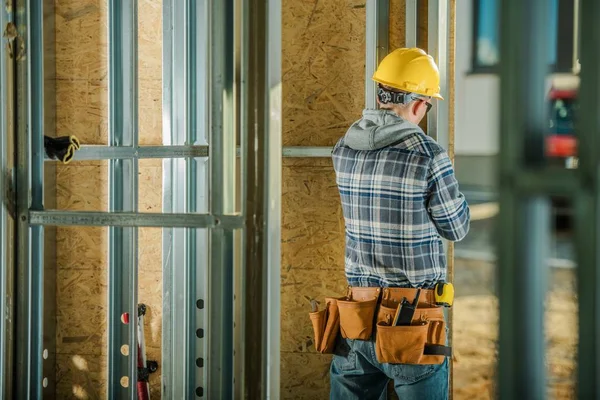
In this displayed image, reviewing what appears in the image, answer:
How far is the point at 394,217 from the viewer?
2.55 metres

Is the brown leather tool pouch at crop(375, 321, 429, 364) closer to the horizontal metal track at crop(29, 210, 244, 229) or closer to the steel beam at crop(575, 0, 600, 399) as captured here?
the horizontal metal track at crop(29, 210, 244, 229)

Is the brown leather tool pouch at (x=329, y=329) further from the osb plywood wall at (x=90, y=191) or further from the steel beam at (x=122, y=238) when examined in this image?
the osb plywood wall at (x=90, y=191)

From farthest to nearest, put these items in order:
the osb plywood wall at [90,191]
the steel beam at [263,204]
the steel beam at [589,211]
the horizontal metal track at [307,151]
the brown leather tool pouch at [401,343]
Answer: the osb plywood wall at [90,191] → the horizontal metal track at [307,151] → the brown leather tool pouch at [401,343] → the steel beam at [263,204] → the steel beam at [589,211]

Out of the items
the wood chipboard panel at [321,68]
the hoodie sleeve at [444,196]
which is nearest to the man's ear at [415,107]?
the hoodie sleeve at [444,196]

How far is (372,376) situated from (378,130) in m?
0.90

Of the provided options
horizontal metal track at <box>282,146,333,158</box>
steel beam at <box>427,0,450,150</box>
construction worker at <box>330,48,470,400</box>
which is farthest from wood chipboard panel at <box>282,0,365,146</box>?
construction worker at <box>330,48,470,400</box>

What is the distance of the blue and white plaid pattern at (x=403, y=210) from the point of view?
2.49 metres

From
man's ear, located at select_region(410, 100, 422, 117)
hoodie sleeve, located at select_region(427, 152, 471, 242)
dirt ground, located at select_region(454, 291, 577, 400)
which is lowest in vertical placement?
dirt ground, located at select_region(454, 291, 577, 400)

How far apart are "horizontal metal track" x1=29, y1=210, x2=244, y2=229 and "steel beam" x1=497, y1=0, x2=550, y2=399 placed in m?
1.39

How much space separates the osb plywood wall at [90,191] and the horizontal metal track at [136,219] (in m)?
1.16

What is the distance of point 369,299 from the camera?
2.64m

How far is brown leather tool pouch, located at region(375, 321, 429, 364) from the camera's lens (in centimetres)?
252

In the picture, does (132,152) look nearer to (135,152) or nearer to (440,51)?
(135,152)

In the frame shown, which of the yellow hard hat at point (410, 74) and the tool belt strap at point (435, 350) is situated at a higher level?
the yellow hard hat at point (410, 74)
